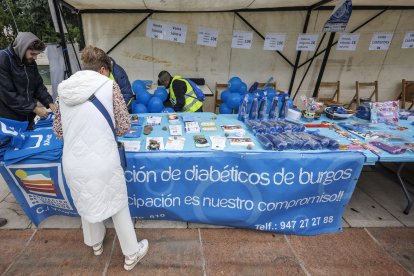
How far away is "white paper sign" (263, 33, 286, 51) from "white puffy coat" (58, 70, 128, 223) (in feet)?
13.3

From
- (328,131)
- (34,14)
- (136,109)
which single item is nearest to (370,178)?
(328,131)

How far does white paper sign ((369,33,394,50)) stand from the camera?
198 inches

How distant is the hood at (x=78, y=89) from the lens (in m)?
1.47

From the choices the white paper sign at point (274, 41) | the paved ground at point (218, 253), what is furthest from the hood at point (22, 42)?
the white paper sign at point (274, 41)

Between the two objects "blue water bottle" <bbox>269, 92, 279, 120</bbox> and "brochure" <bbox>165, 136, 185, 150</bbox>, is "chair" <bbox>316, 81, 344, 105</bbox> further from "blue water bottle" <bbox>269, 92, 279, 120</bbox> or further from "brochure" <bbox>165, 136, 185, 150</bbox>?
"brochure" <bbox>165, 136, 185, 150</bbox>

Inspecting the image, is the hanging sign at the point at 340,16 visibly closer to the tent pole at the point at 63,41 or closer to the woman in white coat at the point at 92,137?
the woman in white coat at the point at 92,137

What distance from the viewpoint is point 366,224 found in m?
2.65

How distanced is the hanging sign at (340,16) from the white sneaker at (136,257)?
147 inches

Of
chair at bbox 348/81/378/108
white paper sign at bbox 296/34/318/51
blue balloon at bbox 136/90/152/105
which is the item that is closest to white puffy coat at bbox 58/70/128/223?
blue balloon at bbox 136/90/152/105

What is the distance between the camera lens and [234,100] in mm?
4348

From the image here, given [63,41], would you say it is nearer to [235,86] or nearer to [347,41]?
[235,86]

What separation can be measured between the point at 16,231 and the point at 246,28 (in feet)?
16.1

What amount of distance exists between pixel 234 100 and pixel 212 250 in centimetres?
278

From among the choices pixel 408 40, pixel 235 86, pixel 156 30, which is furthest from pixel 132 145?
pixel 408 40
